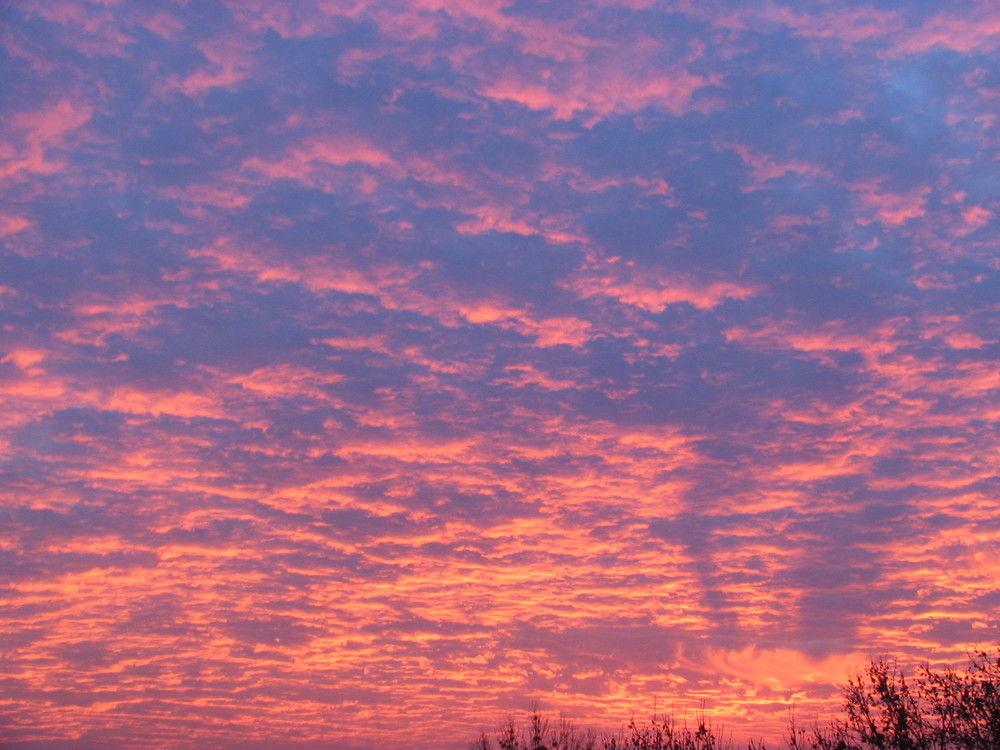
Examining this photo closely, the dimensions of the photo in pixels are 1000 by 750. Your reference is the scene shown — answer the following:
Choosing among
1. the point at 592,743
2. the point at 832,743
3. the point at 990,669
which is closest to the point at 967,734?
the point at 990,669

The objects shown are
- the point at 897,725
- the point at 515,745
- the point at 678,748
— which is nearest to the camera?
the point at 897,725

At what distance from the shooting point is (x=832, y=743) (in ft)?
130

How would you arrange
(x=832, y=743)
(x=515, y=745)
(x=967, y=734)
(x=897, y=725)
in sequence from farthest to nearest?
1. (x=515, y=745)
2. (x=832, y=743)
3. (x=897, y=725)
4. (x=967, y=734)

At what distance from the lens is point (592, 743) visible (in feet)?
188

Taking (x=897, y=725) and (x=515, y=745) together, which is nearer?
(x=897, y=725)

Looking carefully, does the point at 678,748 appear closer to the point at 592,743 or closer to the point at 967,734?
the point at 592,743

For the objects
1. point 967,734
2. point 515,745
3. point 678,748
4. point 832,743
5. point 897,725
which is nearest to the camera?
point 967,734

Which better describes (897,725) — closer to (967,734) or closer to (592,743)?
(967,734)

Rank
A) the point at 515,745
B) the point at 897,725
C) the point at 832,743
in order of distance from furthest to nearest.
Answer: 1. the point at 515,745
2. the point at 832,743
3. the point at 897,725

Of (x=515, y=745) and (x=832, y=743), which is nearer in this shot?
(x=832, y=743)

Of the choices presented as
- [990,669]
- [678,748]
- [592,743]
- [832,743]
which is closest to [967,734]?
[990,669]

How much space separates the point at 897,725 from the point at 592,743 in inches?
1062

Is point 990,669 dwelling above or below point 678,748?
above

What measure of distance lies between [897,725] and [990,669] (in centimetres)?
519
